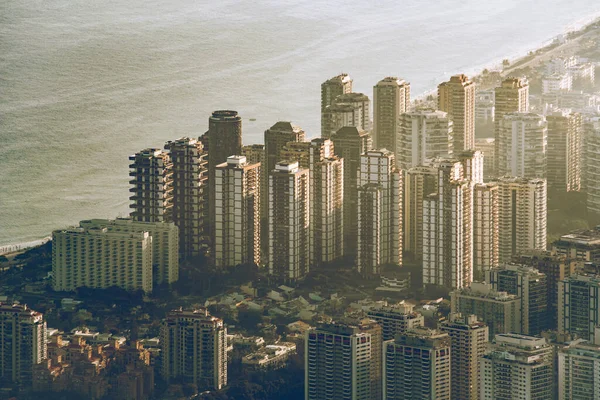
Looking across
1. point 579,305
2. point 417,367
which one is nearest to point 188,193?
point 579,305

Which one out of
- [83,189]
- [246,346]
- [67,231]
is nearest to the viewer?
[246,346]

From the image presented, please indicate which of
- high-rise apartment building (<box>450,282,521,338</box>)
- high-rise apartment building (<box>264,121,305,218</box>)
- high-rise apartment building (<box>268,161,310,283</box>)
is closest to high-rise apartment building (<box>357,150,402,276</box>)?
high-rise apartment building (<box>268,161,310,283</box>)

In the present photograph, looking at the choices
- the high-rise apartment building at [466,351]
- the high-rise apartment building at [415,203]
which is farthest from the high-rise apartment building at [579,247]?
the high-rise apartment building at [466,351]

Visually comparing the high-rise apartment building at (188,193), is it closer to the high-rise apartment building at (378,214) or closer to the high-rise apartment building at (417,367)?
the high-rise apartment building at (378,214)

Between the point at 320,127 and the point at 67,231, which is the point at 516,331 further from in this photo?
the point at 320,127

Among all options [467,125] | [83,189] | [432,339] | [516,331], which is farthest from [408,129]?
[432,339]

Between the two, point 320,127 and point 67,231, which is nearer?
point 67,231

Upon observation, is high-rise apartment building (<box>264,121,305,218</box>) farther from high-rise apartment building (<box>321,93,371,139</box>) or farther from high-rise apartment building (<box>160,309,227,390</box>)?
high-rise apartment building (<box>160,309,227,390</box>)
